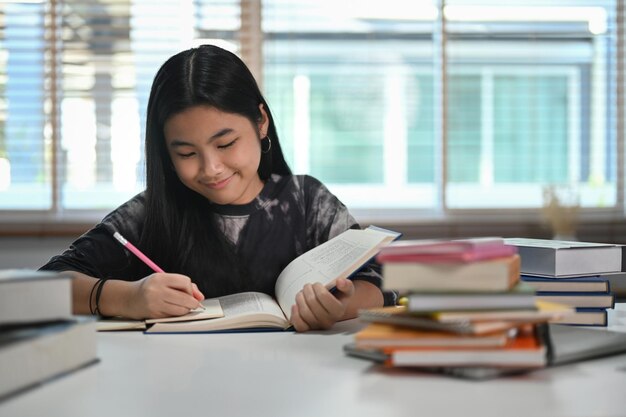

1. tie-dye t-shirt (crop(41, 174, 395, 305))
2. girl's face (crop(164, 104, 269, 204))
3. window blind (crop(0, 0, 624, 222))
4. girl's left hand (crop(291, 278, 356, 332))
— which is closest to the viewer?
girl's left hand (crop(291, 278, 356, 332))

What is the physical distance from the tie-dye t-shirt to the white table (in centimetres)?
57

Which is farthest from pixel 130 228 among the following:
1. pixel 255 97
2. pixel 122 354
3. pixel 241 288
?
pixel 122 354

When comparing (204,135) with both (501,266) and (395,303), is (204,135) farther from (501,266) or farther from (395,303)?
(501,266)

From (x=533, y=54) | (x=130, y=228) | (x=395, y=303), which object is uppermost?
(x=533, y=54)

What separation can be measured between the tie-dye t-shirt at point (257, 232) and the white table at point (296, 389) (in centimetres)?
57

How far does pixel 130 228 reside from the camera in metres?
1.46

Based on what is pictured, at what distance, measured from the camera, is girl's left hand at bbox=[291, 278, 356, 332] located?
1.00 m

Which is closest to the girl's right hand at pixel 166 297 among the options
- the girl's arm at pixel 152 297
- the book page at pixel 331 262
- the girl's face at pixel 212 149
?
the girl's arm at pixel 152 297

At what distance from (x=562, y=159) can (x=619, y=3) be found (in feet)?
2.25

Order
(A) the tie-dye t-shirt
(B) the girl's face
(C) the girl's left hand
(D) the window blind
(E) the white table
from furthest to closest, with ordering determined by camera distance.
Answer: (D) the window blind < (A) the tie-dye t-shirt < (B) the girl's face < (C) the girl's left hand < (E) the white table

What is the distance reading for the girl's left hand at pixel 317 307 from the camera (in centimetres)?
100

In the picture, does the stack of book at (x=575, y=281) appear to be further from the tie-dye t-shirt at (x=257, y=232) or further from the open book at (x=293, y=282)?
the tie-dye t-shirt at (x=257, y=232)

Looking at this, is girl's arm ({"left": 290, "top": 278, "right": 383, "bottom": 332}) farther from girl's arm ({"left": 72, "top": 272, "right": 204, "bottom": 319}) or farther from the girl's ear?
the girl's ear

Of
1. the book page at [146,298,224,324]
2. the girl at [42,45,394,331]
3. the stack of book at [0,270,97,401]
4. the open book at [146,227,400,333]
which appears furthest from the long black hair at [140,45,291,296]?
the stack of book at [0,270,97,401]
